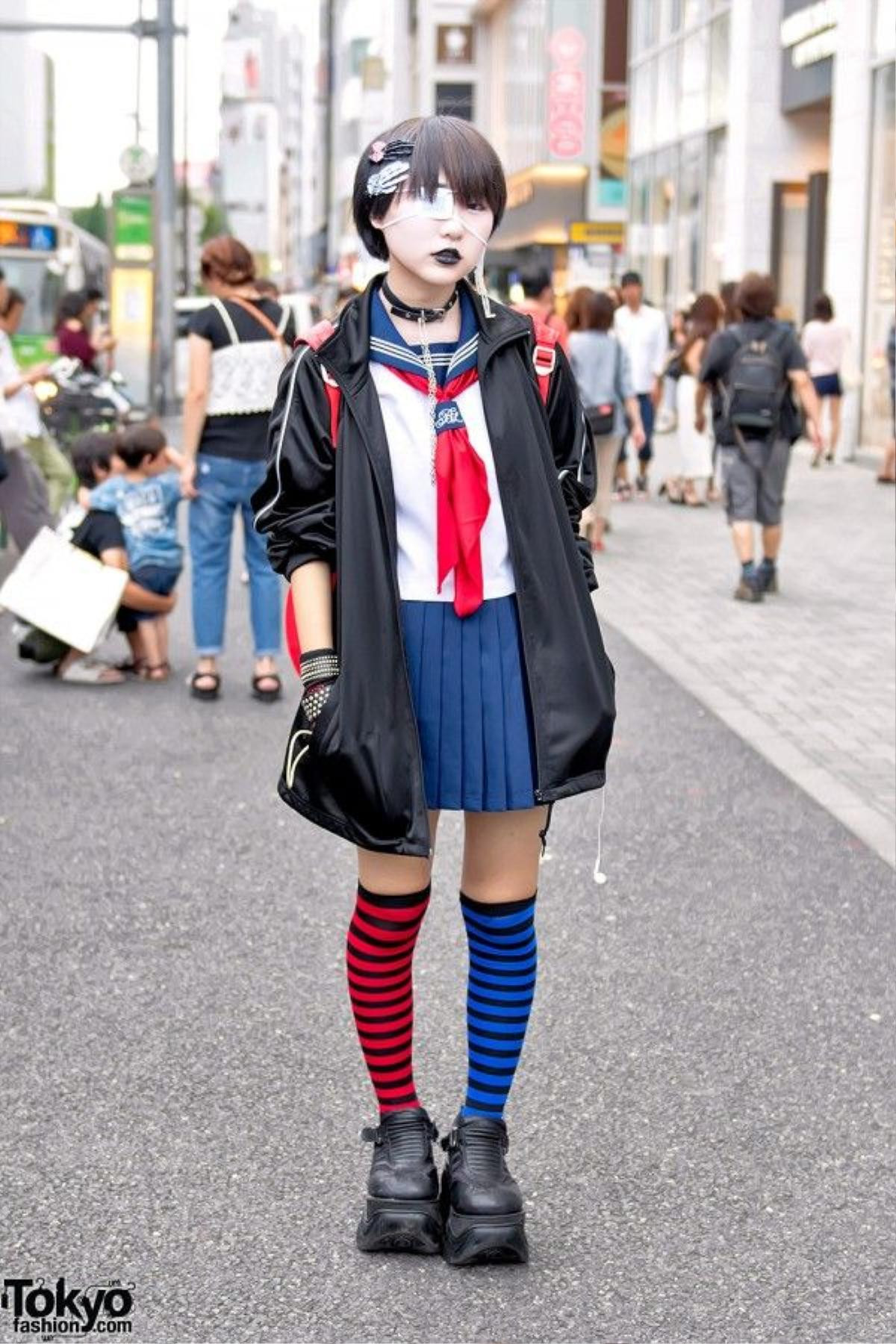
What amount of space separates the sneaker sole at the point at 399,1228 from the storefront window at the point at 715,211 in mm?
26500

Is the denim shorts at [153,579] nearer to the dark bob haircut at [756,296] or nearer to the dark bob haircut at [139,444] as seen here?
the dark bob haircut at [139,444]

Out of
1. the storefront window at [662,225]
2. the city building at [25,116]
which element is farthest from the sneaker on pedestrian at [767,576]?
the city building at [25,116]

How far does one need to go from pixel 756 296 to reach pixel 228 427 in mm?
4125

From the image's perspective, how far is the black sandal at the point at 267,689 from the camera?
8.89 metres

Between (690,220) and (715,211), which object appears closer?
(715,211)

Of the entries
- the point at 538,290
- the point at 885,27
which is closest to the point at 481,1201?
the point at 538,290

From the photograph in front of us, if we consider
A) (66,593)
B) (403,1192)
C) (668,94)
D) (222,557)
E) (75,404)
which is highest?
(668,94)

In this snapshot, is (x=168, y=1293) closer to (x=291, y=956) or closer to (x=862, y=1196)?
(x=862, y=1196)

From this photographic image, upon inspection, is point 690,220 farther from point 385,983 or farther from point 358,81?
point 358,81

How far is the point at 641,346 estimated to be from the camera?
60.6 ft

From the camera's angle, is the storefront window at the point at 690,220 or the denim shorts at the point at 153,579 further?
the storefront window at the point at 690,220

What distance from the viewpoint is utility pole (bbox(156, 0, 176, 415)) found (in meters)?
26.9

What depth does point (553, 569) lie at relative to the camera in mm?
3393

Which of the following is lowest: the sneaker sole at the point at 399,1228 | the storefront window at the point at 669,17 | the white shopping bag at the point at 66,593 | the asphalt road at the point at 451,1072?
the asphalt road at the point at 451,1072
